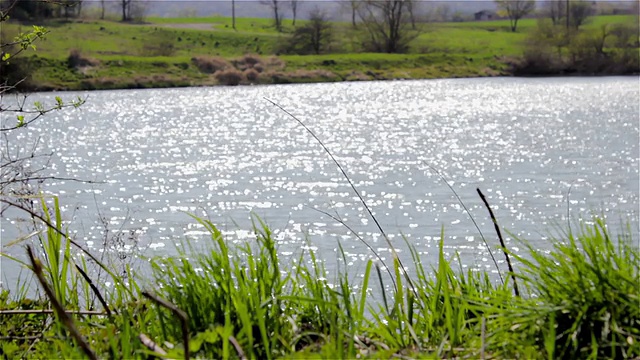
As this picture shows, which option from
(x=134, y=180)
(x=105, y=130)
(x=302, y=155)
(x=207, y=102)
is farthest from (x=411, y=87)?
(x=134, y=180)

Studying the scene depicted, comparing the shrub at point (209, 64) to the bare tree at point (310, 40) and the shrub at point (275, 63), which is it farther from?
the bare tree at point (310, 40)

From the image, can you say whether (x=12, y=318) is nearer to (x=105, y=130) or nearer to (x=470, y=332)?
(x=470, y=332)

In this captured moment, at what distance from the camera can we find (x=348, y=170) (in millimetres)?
29922

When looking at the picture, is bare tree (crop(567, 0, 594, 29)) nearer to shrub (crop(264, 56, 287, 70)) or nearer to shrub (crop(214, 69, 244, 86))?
shrub (crop(264, 56, 287, 70))

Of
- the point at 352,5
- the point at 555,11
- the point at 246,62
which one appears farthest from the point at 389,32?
the point at 555,11

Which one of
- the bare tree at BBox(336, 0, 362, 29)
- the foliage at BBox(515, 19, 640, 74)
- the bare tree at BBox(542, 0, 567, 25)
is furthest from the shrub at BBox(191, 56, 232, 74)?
the bare tree at BBox(542, 0, 567, 25)

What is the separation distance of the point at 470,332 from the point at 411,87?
287 ft

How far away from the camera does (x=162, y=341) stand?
3445 millimetres

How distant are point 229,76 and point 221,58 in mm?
7209

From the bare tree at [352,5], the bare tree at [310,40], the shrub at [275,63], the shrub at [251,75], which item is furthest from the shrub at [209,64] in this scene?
the bare tree at [352,5]

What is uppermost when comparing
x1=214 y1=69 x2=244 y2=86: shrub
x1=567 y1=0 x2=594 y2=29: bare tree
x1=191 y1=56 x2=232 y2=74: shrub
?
x1=567 y1=0 x2=594 y2=29: bare tree

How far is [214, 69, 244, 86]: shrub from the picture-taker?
100188 millimetres

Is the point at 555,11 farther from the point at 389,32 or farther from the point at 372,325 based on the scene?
the point at 372,325

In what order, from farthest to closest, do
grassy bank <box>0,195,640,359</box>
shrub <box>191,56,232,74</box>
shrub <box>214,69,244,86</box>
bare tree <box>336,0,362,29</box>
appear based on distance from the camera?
bare tree <box>336,0,362,29</box>, shrub <box>191,56,232,74</box>, shrub <box>214,69,244,86</box>, grassy bank <box>0,195,640,359</box>
